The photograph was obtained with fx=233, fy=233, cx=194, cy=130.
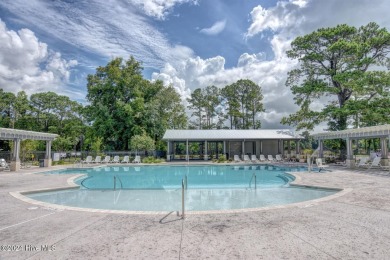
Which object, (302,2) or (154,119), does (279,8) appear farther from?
(154,119)

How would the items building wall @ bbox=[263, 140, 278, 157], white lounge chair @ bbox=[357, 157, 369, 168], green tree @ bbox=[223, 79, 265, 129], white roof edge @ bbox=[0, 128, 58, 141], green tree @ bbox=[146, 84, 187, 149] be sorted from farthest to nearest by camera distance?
green tree @ bbox=[223, 79, 265, 129] < green tree @ bbox=[146, 84, 187, 149] < building wall @ bbox=[263, 140, 278, 157] < white lounge chair @ bbox=[357, 157, 369, 168] < white roof edge @ bbox=[0, 128, 58, 141]

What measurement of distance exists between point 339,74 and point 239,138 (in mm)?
11310

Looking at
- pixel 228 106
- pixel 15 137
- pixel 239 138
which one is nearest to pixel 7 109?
pixel 15 137

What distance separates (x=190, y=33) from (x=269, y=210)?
14.0m

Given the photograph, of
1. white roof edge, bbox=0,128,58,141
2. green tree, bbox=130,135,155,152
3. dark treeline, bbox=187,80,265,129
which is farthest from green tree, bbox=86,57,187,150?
dark treeline, bbox=187,80,265,129

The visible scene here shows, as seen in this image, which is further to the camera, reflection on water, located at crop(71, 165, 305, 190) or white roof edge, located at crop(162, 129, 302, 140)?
white roof edge, located at crop(162, 129, 302, 140)

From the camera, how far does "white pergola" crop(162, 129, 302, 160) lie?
1014 inches

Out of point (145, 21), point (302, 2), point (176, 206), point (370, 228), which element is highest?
point (302, 2)

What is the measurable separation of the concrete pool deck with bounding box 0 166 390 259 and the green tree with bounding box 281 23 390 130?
19224 mm

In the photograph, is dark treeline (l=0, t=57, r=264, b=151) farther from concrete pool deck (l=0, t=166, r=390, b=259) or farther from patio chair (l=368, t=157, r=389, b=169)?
patio chair (l=368, t=157, r=389, b=169)

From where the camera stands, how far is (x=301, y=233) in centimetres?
423

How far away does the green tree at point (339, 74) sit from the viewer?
21125 mm

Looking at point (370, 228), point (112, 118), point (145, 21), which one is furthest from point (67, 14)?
point (112, 118)

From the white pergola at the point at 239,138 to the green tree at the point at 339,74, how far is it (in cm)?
216
